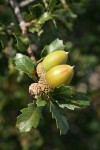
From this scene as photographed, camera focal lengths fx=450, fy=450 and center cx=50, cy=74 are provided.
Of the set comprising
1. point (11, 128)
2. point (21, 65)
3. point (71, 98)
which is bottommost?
point (71, 98)

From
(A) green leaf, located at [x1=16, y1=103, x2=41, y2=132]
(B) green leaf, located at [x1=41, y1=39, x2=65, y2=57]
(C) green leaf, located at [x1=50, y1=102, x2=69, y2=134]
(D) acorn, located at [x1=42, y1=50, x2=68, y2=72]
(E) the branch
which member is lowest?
(C) green leaf, located at [x1=50, y1=102, x2=69, y2=134]

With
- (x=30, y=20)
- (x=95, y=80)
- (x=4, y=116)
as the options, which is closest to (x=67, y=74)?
(x=30, y=20)

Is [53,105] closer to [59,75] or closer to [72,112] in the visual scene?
[59,75]

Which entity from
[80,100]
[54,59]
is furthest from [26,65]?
[80,100]

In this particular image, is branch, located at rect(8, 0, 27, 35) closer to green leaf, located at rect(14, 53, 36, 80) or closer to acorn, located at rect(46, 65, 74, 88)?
green leaf, located at rect(14, 53, 36, 80)

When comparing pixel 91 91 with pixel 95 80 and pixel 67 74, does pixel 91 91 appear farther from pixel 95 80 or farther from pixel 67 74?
pixel 67 74

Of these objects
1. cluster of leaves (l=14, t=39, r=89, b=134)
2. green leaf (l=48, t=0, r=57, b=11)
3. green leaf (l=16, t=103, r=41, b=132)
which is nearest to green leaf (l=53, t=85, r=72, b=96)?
cluster of leaves (l=14, t=39, r=89, b=134)
